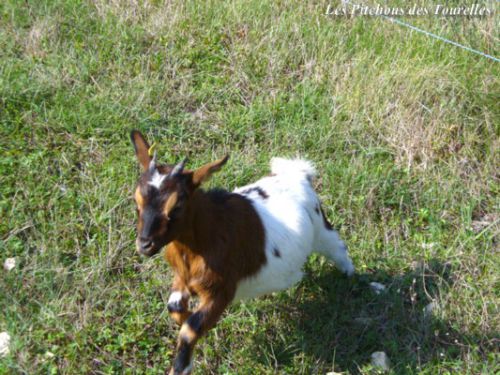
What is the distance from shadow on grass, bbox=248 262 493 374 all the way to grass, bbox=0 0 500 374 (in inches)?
0.6

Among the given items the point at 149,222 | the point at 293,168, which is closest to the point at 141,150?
the point at 149,222

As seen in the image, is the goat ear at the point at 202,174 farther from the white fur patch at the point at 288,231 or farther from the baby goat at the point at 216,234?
the white fur patch at the point at 288,231

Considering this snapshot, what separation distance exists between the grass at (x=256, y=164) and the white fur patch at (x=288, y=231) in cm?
40

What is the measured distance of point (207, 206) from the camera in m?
4.20

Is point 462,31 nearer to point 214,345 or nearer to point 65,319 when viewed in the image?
point 214,345

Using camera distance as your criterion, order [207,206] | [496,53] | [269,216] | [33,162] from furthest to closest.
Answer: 1. [496,53]
2. [33,162]
3. [269,216]
4. [207,206]

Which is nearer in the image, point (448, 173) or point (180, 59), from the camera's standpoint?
point (448, 173)

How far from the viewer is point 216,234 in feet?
13.8

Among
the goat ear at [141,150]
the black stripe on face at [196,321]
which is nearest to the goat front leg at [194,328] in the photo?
the black stripe on face at [196,321]

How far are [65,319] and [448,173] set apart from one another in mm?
3459

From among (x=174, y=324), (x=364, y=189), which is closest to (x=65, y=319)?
(x=174, y=324)

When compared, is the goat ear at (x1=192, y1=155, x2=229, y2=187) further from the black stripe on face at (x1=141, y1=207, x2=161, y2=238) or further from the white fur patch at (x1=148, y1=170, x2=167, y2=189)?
the black stripe on face at (x1=141, y1=207, x2=161, y2=238)

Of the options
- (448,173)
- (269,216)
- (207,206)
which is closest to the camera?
(207,206)

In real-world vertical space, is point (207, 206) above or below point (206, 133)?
above
